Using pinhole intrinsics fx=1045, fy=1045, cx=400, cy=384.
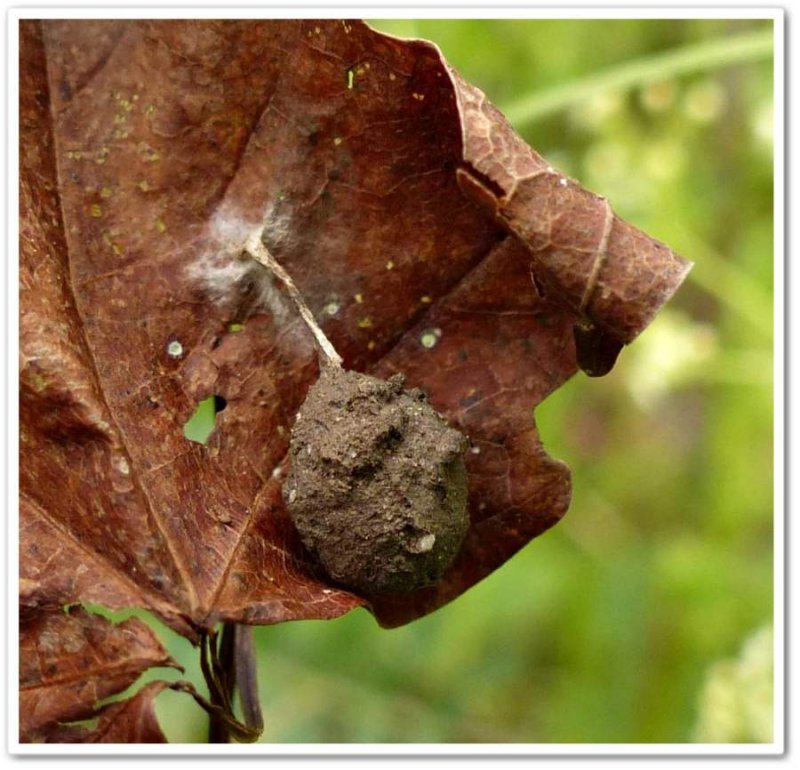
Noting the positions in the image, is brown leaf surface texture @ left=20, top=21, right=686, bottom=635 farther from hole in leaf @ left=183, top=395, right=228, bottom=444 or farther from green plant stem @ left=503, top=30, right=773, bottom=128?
green plant stem @ left=503, top=30, right=773, bottom=128

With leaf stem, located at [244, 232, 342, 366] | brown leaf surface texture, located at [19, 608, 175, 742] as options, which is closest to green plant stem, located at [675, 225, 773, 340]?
leaf stem, located at [244, 232, 342, 366]

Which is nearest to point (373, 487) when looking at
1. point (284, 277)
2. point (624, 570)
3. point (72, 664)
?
point (284, 277)

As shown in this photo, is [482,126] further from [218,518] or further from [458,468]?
[218,518]

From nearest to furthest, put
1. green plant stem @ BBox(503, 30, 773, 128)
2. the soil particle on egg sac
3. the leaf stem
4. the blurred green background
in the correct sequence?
the soil particle on egg sac < the leaf stem < green plant stem @ BBox(503, 30, 773, 128) < the blurred green background

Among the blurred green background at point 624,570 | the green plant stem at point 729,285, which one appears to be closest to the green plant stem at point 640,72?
the blurred green background at point 624,570

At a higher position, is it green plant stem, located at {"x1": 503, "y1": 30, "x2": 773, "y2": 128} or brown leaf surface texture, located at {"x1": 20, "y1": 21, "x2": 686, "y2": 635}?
green plant stem, located at {"x1": 503, "y1": 30, "x2": 773, "y2": 128}

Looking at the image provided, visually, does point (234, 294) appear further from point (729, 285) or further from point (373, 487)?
point (729, 285)

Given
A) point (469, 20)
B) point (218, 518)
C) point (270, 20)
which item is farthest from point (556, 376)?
point (469, 20)
